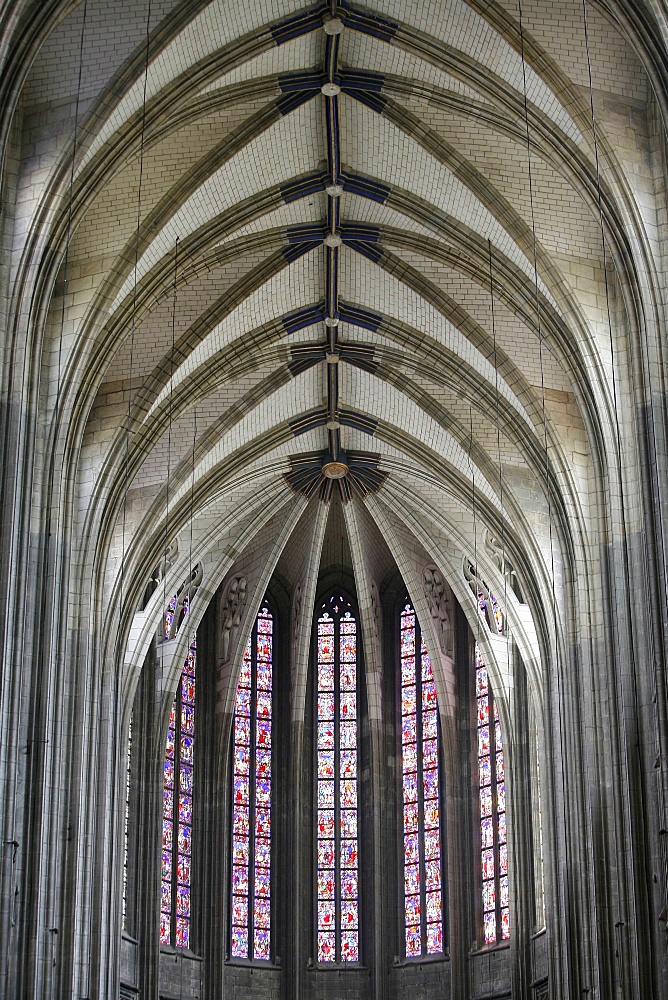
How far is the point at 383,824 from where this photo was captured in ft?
142

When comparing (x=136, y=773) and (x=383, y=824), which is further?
(x=383, y=824)

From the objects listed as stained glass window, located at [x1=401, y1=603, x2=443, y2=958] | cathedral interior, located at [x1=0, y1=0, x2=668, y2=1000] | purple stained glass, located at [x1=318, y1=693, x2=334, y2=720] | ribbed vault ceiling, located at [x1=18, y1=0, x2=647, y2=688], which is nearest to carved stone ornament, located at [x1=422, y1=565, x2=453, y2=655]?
cathedral interior, located at [x1=0, y1=0, x2=668, y2=1000]

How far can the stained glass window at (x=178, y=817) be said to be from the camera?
→ 136ft

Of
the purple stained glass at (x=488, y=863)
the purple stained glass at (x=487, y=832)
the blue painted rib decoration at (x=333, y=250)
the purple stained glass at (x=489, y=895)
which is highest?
the blue painted rib decoration at (x=333, y=250)

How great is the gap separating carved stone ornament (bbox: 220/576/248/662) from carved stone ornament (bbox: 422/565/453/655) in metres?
4.20

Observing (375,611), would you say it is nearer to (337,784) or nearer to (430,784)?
(337,784)

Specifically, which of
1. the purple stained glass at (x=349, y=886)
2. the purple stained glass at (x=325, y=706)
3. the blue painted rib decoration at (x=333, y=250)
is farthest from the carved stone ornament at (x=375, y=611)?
the purple stained glass at (x=349, y=886)

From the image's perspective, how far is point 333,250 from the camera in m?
35.4

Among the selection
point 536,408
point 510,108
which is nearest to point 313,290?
point 536,408

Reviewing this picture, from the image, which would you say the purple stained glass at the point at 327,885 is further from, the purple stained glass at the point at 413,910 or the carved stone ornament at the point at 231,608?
the carved stone ornament at the point at 231,608

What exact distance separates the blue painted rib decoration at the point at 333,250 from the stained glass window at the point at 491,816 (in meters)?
5.19

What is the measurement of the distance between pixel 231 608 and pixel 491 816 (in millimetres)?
7644

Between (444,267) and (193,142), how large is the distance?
567cm

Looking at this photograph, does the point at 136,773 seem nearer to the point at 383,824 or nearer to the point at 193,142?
the point at 383,824
